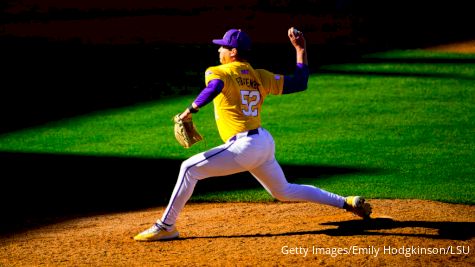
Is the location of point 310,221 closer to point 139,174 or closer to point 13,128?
point 139,174

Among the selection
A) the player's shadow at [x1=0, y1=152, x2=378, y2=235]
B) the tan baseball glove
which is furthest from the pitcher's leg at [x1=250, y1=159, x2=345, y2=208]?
the player's shadow at [x1=0, y1=152, x2=378, y2=235]

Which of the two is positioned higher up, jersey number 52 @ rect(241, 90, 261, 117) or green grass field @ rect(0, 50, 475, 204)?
jersey number 52 @ rect(241, 90, 261, 117)

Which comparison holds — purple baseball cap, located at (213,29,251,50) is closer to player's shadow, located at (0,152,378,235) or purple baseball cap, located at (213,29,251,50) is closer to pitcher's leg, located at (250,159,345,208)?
pitcher's leg, located at (250,159,345,208)

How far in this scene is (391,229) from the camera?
676 centimetres

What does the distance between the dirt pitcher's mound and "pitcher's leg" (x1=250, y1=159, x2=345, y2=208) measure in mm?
250

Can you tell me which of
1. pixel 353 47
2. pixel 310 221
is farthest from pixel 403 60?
pixel 310 221

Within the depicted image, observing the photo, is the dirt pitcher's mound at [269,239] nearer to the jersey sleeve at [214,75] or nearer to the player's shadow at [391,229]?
the player's shadow at [391,229]

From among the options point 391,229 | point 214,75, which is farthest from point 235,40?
point 391,229

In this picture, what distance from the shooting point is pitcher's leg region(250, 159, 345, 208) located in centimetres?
650

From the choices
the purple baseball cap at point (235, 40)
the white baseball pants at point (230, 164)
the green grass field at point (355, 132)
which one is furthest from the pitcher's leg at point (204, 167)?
the green grass field at point (355, 132)

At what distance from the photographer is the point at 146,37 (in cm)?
1878

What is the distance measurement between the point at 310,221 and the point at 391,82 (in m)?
7.94

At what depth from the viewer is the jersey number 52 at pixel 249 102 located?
6.35 metres

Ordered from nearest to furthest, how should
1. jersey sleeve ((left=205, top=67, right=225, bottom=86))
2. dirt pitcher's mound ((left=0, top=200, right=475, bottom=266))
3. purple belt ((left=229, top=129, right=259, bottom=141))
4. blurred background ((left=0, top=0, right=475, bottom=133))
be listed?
1. dirt pitcher's mound ((left=0, top=200, right=475, bottom=266))
2. jersey sleeve ((left=205, top=67, right=225, bottom=86))
3. purple belt ((left=229, top=129, right=259, bottom=141))
4. blurred background ((left=0, top=0, right=475, bottom=133))
